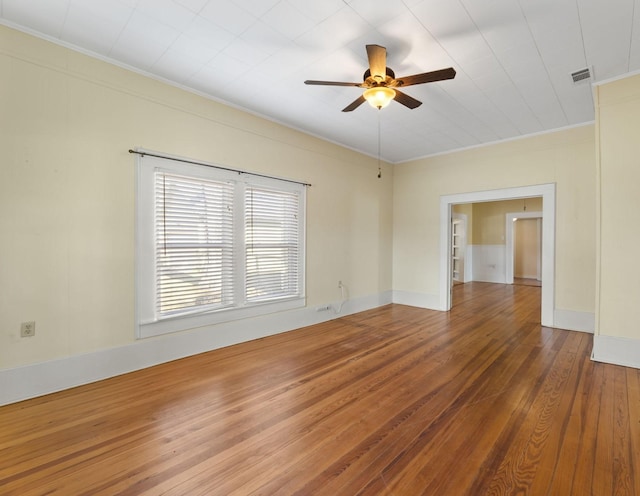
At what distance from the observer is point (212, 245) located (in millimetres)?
3441

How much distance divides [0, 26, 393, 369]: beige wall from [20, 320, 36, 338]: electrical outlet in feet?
0.11

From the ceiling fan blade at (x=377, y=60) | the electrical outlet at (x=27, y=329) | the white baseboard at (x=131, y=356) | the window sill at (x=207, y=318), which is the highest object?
the ceiling fan blade at (x=377, y=60)

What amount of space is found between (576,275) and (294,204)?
13.6 feet

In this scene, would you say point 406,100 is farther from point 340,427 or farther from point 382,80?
point 340,427

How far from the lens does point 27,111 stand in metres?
2.37

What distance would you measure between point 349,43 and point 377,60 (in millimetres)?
384

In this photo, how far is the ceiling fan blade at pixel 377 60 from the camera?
7.11ft

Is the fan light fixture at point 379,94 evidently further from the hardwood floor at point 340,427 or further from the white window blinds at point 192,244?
the hardwood floor at point 340,427

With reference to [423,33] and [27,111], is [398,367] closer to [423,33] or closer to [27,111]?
[423,33]

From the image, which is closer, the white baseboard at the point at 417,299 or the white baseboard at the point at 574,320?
the white baseboard at the point at 574,320

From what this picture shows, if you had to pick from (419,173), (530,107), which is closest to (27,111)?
(530,107)

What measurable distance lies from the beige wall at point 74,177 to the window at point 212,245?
0.54 feet

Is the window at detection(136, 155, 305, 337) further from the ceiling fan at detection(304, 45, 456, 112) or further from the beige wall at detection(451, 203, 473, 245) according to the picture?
the beige wall at detection(451, 203, 473, 245)

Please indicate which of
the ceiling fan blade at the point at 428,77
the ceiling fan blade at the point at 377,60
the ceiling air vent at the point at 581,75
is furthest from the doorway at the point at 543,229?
the ceiling fan blade at the point at 377,60
